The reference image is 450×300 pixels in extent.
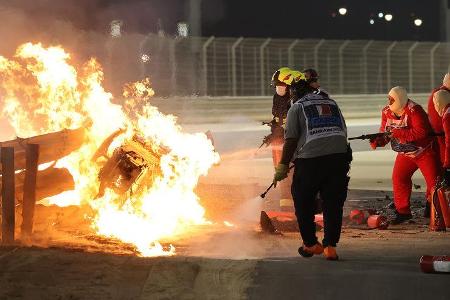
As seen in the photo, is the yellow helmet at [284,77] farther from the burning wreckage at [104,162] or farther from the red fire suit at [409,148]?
the burning wreckage at [104,162]

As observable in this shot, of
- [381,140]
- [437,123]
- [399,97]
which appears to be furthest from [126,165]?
[437,123]

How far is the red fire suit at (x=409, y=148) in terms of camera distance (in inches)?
365

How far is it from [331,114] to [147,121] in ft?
11.8

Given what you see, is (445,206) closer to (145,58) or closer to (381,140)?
(381,140)

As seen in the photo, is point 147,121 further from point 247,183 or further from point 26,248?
point 247,183

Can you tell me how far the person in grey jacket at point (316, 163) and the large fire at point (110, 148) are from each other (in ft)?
7.69

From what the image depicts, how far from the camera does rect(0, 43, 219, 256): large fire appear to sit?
30.8 feet

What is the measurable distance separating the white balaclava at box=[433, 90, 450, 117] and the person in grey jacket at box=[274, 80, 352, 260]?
98.7 inches

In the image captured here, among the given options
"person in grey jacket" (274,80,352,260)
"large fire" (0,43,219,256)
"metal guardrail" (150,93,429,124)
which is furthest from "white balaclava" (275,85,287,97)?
"metal guardrail" (150,93,429,124)

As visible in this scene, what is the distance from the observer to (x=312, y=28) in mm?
47531

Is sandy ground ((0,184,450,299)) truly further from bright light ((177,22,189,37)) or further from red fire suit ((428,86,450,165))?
bright light ((177,22,189,37))

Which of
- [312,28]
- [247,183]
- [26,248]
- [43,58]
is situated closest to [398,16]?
[312,28]

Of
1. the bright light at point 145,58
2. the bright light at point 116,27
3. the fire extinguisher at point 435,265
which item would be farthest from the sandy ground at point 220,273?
the bright light at point 116,27

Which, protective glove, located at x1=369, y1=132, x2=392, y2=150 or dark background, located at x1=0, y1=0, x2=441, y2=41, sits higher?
dark background, located at x1=0, y1=0, x2=441, y2=41
